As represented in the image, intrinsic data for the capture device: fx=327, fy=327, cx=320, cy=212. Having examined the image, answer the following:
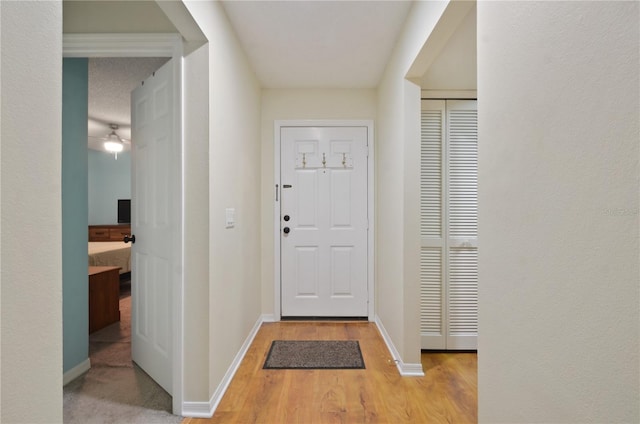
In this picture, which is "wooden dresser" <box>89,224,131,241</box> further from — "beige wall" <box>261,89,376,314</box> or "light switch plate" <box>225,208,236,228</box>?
"light switch plate" <box>225,208,236,228</box>

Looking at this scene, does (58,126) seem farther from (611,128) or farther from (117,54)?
(117,54)

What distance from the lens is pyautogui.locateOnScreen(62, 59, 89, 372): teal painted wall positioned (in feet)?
7.21

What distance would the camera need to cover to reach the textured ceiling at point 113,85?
2.88 meters

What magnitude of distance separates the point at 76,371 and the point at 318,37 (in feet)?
9.58

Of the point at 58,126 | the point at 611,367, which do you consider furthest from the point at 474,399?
the point at 58,126

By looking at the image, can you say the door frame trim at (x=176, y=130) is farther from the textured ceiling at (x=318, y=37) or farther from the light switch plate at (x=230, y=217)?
the textured ceiling at (x=318, y=37)

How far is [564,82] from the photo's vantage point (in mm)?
782

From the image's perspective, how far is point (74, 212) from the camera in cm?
227

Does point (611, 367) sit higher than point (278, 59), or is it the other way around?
point (278, 59)

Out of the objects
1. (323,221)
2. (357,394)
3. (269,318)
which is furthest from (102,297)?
(357,394)

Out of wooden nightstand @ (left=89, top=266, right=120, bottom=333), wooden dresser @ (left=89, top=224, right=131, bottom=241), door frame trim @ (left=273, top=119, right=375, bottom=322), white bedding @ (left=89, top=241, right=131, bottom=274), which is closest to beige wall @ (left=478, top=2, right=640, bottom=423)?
door frame trim @ (left=273, top=119, right=375, bottom=322)

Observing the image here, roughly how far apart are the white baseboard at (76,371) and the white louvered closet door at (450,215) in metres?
2.53

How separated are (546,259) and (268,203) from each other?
2.83 m

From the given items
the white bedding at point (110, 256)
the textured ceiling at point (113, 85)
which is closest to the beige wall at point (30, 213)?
the textured ceiling at point (113, 85)
